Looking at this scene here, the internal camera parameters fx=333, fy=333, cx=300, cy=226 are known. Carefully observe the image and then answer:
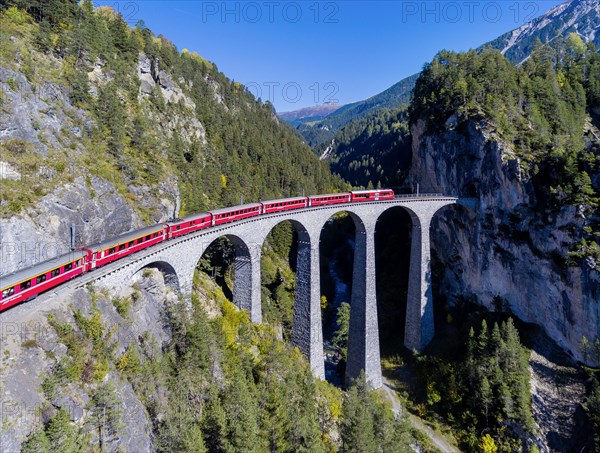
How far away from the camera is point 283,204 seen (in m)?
31.7

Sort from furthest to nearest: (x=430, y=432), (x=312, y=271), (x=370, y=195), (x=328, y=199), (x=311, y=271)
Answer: (x=370, y=195) → (x=328, y=199) → (x=430, y=432) → (x=312, y=271) → (x=311, y=271)

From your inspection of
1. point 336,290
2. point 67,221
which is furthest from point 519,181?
point 67,221

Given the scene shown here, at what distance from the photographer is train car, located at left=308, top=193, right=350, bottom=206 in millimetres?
33594

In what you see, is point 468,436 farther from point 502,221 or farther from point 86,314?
point 86,314

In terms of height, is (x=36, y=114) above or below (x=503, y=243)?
above

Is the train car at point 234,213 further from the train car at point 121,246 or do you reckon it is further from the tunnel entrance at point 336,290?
the tunnel entrance at point 336,290

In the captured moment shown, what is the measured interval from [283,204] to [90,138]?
21.1m

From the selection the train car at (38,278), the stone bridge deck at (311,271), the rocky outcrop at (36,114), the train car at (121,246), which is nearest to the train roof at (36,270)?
the train car at (38,278)

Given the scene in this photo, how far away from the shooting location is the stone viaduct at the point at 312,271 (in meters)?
22.2

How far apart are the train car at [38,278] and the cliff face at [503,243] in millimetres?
41816

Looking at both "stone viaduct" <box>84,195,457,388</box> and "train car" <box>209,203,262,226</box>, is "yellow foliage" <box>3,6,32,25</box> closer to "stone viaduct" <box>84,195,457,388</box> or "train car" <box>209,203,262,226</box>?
"train car" <box>209,203,262,226</box>

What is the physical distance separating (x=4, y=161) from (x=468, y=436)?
1761 inches

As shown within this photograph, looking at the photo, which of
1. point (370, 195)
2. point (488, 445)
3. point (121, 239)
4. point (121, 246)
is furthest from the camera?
point (370, 195)

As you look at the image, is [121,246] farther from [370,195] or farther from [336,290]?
[336,290]
